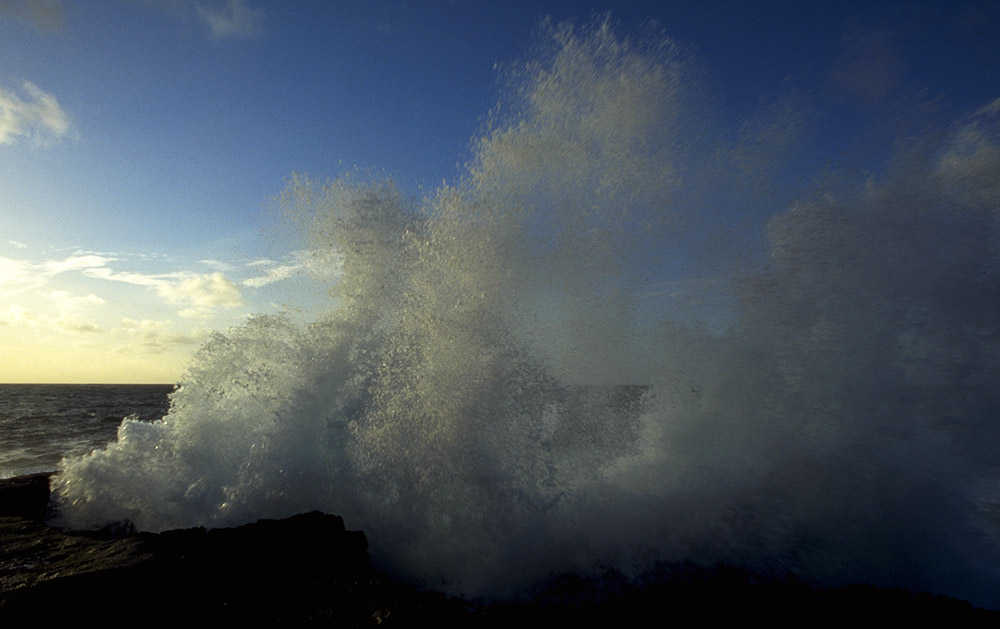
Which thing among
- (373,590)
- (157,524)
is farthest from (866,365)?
(157,524)

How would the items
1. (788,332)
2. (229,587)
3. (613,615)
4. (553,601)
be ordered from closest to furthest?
(229,587) → (613,615) → (553,601) → (788,332)

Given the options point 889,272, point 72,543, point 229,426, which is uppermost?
point 889,272

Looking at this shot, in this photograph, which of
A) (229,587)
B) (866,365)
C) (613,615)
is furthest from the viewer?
(866,365)

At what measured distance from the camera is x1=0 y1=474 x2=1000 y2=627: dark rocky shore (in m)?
3.33

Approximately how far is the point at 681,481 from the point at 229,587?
570 cm

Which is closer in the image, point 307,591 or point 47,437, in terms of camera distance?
point 307,591

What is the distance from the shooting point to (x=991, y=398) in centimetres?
632

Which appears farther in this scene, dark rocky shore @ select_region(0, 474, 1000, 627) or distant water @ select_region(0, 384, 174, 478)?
distant water @ select_region(0, 384, 174, 478)

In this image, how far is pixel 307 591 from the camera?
3693mm

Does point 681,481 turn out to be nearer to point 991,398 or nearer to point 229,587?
point 991,398

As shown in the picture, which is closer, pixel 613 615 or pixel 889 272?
pixel 613 615

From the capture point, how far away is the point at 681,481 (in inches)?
252

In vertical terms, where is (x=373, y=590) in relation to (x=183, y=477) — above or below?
below

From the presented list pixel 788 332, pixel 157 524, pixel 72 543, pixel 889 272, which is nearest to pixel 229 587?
pixel 72 543
